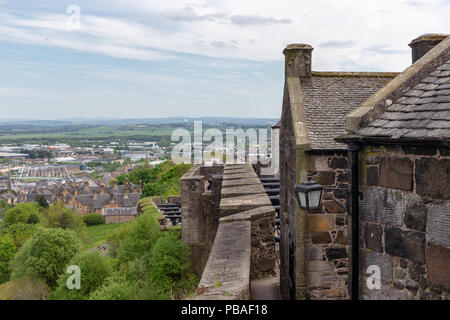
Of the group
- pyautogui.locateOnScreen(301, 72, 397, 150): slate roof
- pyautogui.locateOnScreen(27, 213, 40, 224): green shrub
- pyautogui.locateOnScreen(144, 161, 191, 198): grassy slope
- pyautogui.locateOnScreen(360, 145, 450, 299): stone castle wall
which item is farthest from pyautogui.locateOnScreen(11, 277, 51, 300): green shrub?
pyautogui.locateOnScreen(27, 213, 40, 224): green shrub

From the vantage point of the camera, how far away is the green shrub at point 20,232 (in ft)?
159

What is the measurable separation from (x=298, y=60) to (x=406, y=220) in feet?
20.4

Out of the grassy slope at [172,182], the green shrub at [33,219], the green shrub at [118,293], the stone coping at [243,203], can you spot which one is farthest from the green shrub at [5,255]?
the stone coping at [243,203]

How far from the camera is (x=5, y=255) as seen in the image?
44062 millimetres

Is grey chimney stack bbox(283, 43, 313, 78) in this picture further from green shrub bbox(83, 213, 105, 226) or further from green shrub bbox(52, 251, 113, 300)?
green shrub bbox(83, 213, 105, 226)

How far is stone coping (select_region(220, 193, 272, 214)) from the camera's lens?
9.73m

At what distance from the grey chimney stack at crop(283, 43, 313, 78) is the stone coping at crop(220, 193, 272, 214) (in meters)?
3.07

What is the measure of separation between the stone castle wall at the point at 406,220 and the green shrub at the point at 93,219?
79.1m

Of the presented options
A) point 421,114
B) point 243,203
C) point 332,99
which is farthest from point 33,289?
point 421,114

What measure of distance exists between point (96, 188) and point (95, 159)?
71435 millimetres

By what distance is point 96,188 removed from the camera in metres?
104

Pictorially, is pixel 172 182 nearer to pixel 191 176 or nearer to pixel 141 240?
pixel 141 240

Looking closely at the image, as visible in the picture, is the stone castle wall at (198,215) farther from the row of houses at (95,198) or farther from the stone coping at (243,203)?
the row of houses at (95,198)
